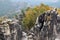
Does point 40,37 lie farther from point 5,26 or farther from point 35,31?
point 5,26

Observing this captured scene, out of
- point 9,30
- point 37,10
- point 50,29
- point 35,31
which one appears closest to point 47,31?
point 50,29

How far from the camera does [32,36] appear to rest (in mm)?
39125

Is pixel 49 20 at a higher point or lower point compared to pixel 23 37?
higher

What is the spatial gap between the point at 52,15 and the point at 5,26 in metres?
7.76

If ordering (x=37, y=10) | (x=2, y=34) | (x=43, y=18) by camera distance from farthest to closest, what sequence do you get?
(x=37, y=10)
(x=43, y=18)
(x=2, y=34)

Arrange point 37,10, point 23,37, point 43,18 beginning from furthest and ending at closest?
point 37,10
point 43,18
point 23,37

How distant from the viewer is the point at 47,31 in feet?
120

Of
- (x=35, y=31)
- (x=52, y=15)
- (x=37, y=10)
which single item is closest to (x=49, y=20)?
(x=52, y=15)

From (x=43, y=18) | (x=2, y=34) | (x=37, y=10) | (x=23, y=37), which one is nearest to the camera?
(x=2, y=34)

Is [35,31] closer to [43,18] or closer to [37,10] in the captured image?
[43,18]

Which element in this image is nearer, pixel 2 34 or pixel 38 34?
pixel 2 34

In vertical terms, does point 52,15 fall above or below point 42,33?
above

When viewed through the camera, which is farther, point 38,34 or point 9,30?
point 38,34

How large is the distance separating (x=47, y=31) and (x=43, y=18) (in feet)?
8.90
